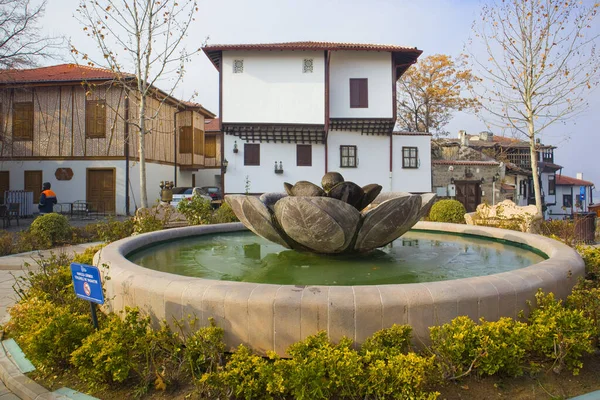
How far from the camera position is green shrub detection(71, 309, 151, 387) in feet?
9.51

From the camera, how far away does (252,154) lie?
2228 cm

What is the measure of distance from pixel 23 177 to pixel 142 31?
1248 centimetres

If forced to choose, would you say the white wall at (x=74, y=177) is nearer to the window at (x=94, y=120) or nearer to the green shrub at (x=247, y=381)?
Answer: the window at (x=94, y=120)

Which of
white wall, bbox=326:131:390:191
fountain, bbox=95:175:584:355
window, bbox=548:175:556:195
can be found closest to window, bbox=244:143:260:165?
white wall, bbox=326:131:390:191

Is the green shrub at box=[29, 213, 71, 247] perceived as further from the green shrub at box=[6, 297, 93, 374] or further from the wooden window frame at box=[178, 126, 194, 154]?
the wooden window frame at box=[178, 126, 194, 154]

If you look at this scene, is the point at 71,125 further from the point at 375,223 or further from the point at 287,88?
the point at 375,223

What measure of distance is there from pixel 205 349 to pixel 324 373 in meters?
0.92

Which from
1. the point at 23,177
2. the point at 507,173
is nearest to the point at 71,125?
the point at 23,177

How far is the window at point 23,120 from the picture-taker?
21.9m

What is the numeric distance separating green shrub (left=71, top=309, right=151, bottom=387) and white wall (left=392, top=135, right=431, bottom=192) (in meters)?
21.3

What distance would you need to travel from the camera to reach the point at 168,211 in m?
11.1

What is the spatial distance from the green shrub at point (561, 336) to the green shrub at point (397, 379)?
1.06m

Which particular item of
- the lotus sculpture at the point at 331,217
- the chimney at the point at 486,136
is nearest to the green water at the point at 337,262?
the lotus sculpture at the point at 331,217

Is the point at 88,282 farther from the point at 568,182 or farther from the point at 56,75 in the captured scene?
the point at 568,182
